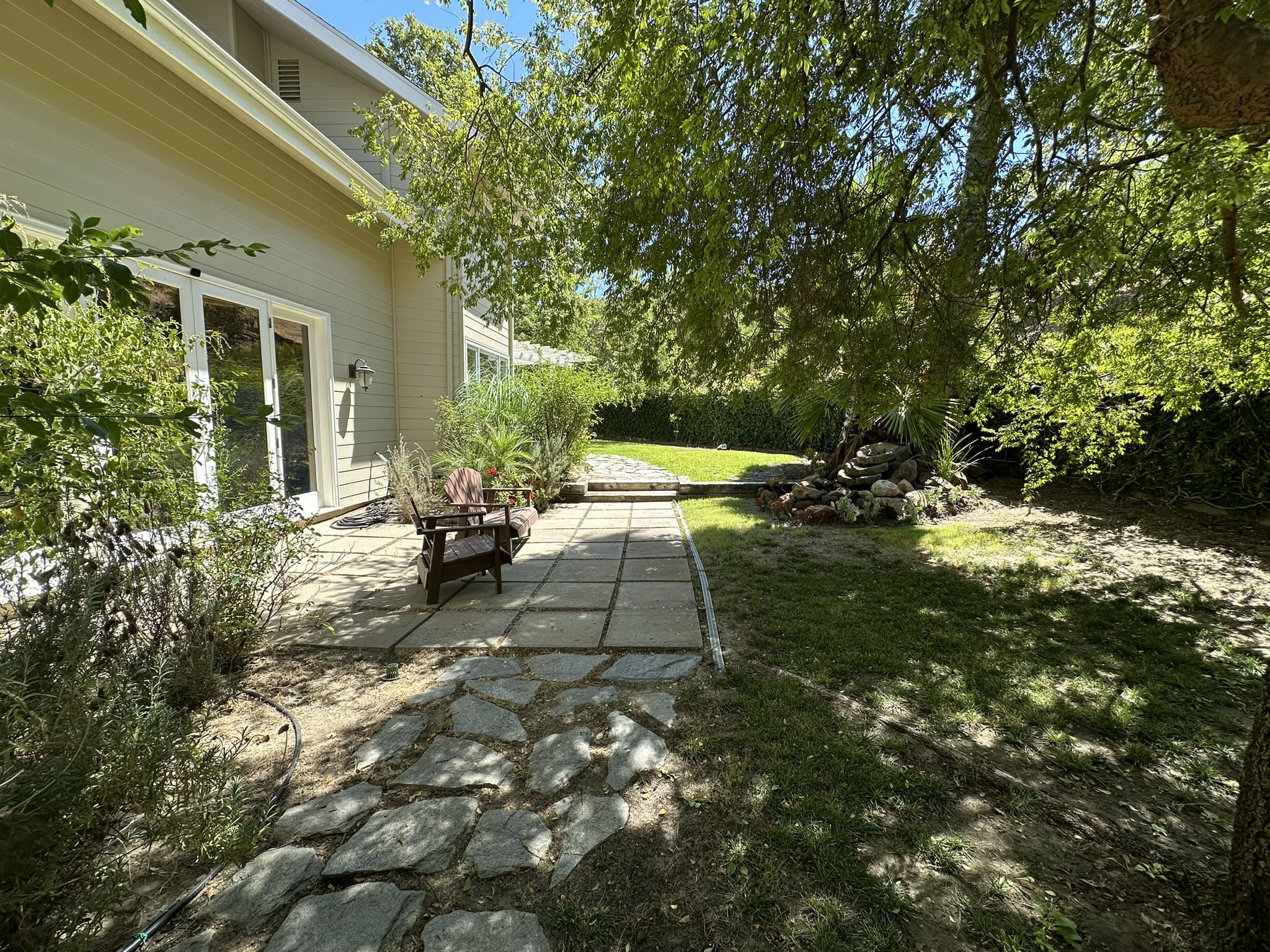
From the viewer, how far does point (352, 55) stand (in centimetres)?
712

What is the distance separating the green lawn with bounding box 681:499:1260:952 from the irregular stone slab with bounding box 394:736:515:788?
2.79ft

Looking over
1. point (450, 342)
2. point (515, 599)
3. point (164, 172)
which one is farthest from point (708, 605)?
point (450, 342)

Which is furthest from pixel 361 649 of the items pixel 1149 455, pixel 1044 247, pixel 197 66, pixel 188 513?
pixel 1149 455

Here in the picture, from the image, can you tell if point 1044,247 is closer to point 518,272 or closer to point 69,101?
point 518,272

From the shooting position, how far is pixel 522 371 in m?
8.91

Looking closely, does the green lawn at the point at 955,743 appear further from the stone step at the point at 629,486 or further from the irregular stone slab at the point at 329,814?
the stone step at the point at 629,486

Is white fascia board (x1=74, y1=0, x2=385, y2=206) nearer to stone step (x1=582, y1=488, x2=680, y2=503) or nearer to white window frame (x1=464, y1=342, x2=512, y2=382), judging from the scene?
white window frame (x1=464, y1=342, x2=512, y2=382)

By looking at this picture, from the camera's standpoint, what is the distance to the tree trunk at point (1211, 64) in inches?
57.6

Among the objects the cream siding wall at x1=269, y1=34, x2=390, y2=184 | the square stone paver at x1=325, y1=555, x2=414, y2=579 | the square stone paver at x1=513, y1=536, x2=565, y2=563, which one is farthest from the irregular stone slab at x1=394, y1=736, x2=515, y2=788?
the cream siding wall at x1=269, y1=34, x2=390, y2=184

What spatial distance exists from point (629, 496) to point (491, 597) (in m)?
4.33

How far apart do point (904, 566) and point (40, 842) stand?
5429mm

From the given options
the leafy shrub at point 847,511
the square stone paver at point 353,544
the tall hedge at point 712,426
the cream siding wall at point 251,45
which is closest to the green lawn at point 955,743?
the leafy shrub at point 847,511

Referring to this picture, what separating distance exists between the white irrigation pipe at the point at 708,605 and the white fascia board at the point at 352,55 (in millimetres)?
6347

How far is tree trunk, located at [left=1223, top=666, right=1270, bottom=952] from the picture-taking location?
1.33 metres
